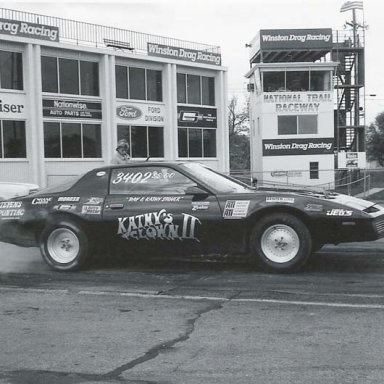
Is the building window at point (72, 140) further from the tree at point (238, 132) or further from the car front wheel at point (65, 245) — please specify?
the tree at point (238, 132)

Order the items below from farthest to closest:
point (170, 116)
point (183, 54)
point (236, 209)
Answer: point (183, 54) → point (170, 116) → point (236, 209)

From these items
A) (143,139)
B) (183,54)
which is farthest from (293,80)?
(143,139)

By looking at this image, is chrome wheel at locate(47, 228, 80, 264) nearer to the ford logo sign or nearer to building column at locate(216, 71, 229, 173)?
the ford logo sign

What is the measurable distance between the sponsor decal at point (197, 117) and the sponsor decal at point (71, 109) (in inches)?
236

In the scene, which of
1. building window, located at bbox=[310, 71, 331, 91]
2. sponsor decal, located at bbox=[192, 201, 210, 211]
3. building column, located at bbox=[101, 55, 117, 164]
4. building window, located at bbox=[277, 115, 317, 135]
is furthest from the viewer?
building window, located at bbox=[310, 71, 331, 91]

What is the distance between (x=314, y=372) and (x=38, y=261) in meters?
5.83

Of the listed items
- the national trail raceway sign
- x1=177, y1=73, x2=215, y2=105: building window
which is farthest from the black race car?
the national trail raceway sign

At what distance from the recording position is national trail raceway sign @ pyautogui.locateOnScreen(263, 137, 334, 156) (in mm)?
44156

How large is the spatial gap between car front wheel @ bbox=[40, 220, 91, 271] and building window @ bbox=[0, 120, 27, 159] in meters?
22.9

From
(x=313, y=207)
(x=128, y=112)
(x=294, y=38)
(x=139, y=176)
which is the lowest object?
(x=313, y=207)

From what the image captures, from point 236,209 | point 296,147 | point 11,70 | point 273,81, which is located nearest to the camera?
point 236,209

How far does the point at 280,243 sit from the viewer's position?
7273 millimetres

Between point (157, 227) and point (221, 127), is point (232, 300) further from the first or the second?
point (221, 127)

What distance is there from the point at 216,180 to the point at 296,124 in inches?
1479
